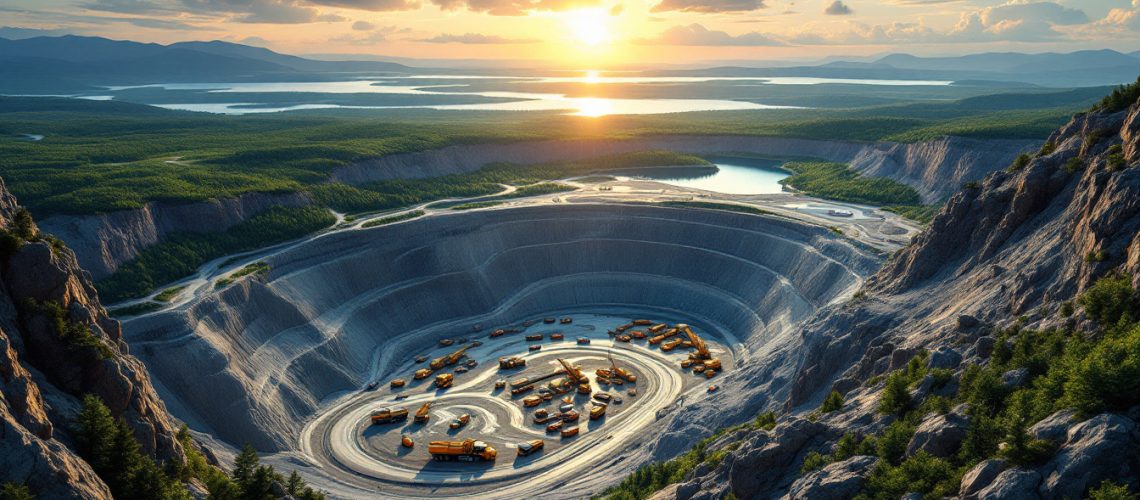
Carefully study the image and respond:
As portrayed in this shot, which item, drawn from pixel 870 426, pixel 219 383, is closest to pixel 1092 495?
pixel 870 426

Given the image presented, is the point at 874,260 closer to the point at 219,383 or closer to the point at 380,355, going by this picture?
the point at 380,355

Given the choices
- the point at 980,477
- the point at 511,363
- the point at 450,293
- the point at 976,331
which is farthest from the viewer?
the point at 450,293

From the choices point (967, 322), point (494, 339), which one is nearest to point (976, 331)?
point (967, 322)

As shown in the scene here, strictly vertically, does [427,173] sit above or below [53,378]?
below

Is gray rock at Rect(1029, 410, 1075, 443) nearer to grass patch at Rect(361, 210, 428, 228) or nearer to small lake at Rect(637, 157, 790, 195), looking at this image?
grass patch at Rect(361, 210, 428, 228)

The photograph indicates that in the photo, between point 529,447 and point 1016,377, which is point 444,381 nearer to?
point 529,447

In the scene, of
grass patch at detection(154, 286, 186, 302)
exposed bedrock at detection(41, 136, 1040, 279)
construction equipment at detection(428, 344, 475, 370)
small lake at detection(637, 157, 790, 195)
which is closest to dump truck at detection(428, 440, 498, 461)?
construction equipment at detection(428, 344, 475, 370)

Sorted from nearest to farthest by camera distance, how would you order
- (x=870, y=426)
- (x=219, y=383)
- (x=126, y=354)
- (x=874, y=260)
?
(x=870, y=426) < (x=126, y=354) < (x=219, y=383) < (x=874, y=260)
